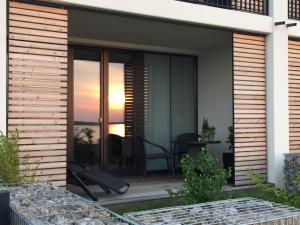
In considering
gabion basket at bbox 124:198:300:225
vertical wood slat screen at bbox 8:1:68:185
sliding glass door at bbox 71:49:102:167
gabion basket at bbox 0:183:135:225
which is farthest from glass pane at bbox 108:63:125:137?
gabion basket at bbox 124:198:300:225

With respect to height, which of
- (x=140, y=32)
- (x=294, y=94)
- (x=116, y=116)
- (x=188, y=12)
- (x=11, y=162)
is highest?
(x=188, y=12)

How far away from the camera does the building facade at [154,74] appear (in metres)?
5.85

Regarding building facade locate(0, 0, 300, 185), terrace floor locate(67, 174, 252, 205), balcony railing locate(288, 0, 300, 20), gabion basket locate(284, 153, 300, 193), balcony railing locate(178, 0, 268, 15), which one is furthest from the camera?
balcony railing locate(288, 0, 300, 20)

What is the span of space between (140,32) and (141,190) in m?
2.91

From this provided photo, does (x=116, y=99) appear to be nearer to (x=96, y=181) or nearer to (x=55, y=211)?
(x=96, y=181)

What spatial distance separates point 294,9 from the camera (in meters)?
9.15

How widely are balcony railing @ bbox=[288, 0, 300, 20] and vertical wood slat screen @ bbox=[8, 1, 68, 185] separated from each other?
5.00 m

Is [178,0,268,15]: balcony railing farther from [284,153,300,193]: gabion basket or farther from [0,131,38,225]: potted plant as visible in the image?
[0,131,38,225]: potted plant

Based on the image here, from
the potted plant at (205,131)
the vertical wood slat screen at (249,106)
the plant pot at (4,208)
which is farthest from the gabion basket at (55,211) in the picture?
the potted plant at (205,131)

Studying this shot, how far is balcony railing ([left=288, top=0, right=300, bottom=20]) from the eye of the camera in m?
9.09

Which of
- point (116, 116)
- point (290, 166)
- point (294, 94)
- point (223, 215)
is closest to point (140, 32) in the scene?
point (116, 116)

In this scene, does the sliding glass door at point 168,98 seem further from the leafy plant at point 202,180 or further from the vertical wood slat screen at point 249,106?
the leafy plant at point 202,180

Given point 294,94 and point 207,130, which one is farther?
point 207,130

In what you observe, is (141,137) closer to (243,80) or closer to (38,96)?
(243,80)
